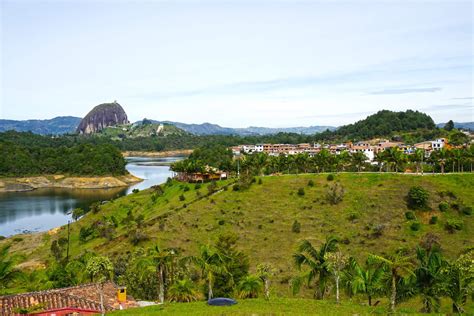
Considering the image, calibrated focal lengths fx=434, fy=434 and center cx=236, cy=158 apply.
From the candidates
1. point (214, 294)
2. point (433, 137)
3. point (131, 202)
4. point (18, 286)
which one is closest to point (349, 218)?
point (214, 294)

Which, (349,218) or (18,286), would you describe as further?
(349,218)

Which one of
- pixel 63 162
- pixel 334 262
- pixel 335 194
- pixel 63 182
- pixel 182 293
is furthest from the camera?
pixel 63 162

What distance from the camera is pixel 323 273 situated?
98.2ft

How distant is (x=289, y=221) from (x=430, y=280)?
120 ft

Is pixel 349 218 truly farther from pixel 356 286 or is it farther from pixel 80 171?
pixel 80 171

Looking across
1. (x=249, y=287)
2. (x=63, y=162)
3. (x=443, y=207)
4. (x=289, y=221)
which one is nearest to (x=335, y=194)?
(x=289, y=221)

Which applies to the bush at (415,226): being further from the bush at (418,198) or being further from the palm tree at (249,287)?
the palm tree at (249,287)

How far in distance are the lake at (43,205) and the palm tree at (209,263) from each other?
73.3m

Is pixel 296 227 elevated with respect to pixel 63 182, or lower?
elevated

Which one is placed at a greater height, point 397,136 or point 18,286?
point 397,136

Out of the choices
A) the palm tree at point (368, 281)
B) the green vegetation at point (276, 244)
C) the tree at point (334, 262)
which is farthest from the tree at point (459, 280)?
the tree at point (334, 262)

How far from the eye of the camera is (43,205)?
123375 mm

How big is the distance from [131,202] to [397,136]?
12673 centimetres

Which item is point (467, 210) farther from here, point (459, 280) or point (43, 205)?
point (43, 205)
